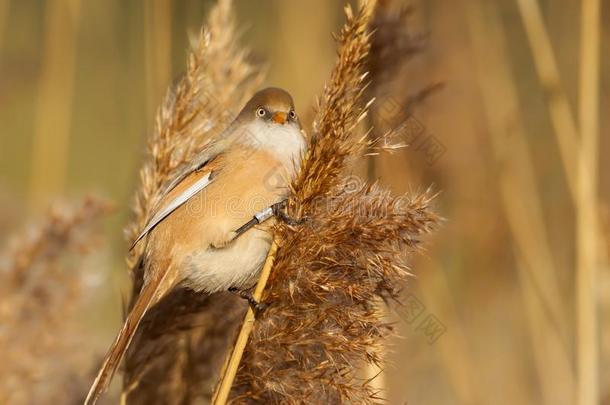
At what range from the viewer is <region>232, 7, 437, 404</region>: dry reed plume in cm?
182

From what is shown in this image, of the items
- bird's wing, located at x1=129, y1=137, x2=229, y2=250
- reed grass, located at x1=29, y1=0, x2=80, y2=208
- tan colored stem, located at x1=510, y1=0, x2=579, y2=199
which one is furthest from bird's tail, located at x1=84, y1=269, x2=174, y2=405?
tan colored stem, located at x1=510, y1=0, x2=579, y2=199

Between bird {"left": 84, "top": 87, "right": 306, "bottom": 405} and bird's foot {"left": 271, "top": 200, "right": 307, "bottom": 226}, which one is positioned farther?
bird {"left": 84, "top": 87, "right": 306, "bottom": 405}

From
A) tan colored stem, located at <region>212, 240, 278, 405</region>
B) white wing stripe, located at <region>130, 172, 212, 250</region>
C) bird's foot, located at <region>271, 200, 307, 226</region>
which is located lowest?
tan colored stem, located at <region>212, 240, 278, 405</region>

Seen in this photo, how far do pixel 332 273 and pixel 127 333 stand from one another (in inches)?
23.2

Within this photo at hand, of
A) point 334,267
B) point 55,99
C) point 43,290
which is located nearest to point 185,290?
point 43,290

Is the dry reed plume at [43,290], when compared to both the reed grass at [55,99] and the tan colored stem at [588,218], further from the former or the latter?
the tan colored stem at [588,218]

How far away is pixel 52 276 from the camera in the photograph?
2.42m

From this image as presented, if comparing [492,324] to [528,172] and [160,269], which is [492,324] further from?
[160,269]

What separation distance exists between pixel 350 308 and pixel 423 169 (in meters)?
1.39

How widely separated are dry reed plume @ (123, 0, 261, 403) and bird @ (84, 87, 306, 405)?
0.06 m

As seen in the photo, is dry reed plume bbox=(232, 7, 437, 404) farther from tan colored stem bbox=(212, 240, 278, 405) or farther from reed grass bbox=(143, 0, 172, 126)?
reed grass bbox=(143, 0, 172, 126)

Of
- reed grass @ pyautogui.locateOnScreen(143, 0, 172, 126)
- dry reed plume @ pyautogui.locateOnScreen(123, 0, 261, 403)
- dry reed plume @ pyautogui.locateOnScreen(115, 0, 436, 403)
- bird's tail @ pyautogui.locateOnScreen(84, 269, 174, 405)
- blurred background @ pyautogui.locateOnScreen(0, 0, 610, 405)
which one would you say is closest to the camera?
dry reed plume @ pyautogui.locateOnScreen(115, 0, 436, 403)

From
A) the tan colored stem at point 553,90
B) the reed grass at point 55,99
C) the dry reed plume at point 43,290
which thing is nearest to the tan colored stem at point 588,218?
the tan colored stem at point 553,90

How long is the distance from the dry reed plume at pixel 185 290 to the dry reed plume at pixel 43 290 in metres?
0.20
